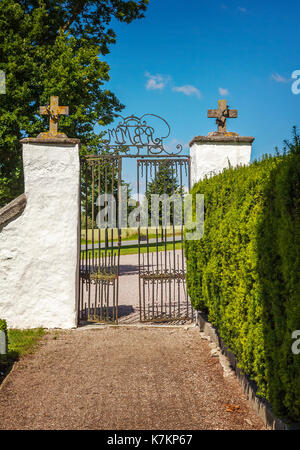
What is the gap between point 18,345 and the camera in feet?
18.4

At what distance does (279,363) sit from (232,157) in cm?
475

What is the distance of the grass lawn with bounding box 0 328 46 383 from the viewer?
16.2 ft

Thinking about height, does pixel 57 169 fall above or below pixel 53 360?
above

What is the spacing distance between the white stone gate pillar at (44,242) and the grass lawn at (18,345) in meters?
0.26

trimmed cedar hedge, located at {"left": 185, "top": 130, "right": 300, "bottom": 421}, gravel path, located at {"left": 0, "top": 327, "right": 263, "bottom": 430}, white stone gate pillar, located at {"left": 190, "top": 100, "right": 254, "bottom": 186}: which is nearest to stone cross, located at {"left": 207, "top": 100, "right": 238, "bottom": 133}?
white stone gate pillar, located at {"left": 190, "top": 100, "right": 254, "bottom": 186}

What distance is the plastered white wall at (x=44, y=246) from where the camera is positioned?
21.2 ft

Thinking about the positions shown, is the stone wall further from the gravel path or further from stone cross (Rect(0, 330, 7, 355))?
stone cross (Rect(0, 330, 7, 355))

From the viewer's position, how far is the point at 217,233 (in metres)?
4.86

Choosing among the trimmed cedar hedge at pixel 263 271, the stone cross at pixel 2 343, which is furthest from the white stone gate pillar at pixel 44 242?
the trimmed cedar hedge at pixel 263 271

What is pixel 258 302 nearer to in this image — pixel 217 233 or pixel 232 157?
pixel 217 233

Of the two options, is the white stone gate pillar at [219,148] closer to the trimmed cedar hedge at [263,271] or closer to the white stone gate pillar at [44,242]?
the trimmed cedar hedge at [263,271]
